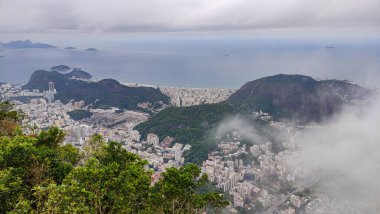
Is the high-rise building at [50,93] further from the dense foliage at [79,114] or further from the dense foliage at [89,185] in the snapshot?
the dense foliage at [89,185]

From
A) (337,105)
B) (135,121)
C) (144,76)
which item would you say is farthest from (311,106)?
(144,76)

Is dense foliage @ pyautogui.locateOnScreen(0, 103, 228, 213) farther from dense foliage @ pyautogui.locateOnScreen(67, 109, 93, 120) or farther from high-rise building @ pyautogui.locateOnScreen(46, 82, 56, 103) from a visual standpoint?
high-rise building @ pyautogui.locateOnScreen(46, 82, 56, 103)

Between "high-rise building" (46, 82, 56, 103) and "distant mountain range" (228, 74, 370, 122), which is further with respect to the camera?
"high-rise building" (46, 82, 56, 103)

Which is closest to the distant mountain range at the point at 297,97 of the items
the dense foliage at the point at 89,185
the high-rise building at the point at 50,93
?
the high-rise building at the point at 50,93

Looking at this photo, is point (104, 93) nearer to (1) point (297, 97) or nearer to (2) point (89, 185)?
(1) point (297, 97)

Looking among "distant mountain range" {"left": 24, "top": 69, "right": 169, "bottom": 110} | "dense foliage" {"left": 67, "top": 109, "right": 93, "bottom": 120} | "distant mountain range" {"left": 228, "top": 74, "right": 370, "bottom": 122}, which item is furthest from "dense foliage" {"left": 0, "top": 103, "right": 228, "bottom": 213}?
"distant mountain range" {"left": 24, "top": 69, "right": 169, "bottom": 110}

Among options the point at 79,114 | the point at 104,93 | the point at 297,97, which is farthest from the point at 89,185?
the point at 104,93
